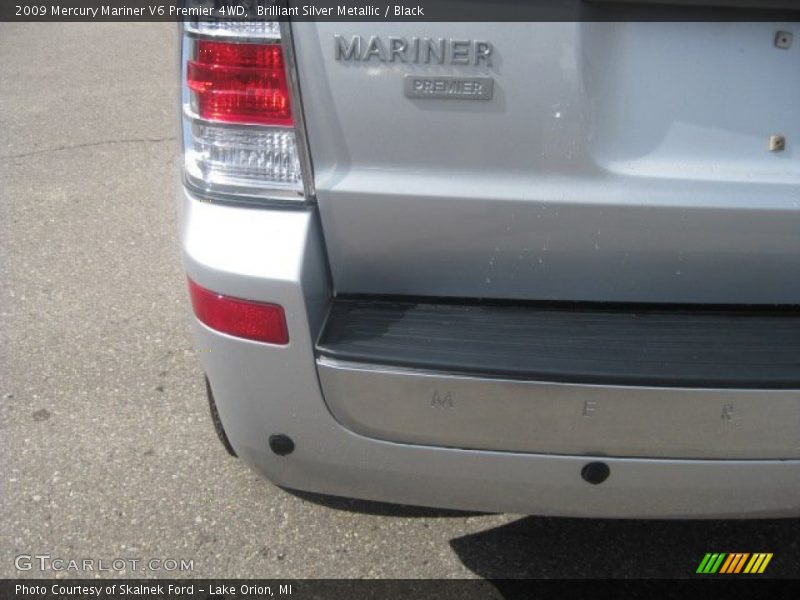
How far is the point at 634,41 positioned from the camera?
1729mm

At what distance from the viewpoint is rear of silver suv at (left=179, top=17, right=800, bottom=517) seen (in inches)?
69.0

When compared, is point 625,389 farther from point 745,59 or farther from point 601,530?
point 601,530

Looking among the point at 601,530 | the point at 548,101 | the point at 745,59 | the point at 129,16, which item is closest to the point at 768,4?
the point at 745,59

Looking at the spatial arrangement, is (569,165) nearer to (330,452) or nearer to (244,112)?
(244,112)

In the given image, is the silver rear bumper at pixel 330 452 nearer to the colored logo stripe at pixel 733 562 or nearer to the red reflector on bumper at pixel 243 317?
the red reflector on bumper at pixel 243 317

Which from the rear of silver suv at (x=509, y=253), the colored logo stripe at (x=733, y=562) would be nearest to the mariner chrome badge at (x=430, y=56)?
the rear of silver suv at (x=509, y=253)

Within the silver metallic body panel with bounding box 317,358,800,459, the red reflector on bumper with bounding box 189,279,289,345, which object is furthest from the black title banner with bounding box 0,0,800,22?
the silver metallic body panel with bounding box 317,358,800,459

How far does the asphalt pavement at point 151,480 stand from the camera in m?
2.53

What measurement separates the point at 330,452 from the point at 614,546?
1.04 meters

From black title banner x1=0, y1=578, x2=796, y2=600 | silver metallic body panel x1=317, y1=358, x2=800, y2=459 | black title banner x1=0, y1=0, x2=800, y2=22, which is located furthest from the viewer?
black title banner x1=0, y1=578, x2=796, y2=600

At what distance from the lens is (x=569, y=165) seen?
5.94ft

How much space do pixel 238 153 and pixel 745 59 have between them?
1.01 metres

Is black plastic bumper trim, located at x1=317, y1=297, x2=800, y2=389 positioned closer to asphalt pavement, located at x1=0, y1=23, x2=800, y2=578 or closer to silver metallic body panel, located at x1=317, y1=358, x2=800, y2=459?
silver metallic body panel, located at x1=317, y1=358, x2=800, y2=459

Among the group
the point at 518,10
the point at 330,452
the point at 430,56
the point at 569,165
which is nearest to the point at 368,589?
the point at 330,452
